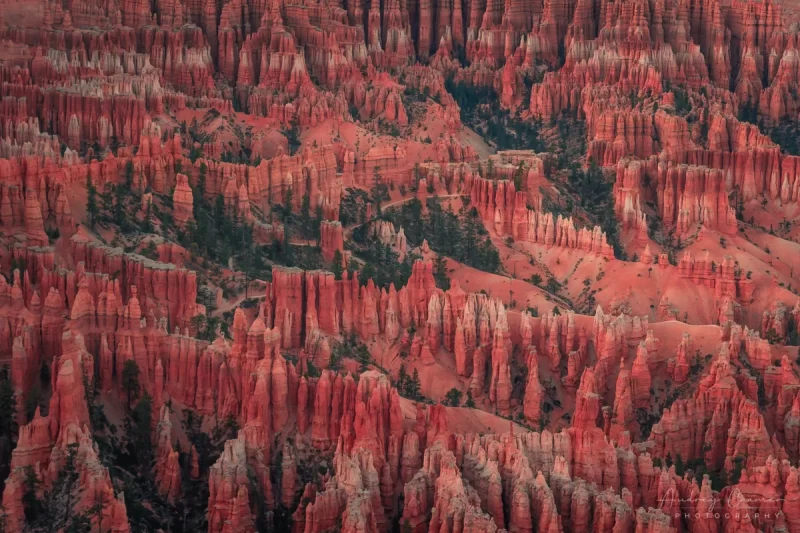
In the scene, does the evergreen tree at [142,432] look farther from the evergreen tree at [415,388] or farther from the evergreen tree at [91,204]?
the evergreen tree at [91,204]

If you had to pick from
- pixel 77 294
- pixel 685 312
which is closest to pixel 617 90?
pixel 685 312

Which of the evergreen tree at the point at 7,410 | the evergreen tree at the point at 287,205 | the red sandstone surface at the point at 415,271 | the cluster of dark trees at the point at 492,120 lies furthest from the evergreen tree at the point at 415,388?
the cluster of dark trees at the point at 492,120

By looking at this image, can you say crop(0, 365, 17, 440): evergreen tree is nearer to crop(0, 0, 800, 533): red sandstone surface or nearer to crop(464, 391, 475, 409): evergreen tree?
crop(0, 0, 800, 533): red sandstone surface

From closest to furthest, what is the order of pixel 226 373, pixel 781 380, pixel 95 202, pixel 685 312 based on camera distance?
pixel 226 373
pixel 781 380
pixel 95 202
pixel 685 312

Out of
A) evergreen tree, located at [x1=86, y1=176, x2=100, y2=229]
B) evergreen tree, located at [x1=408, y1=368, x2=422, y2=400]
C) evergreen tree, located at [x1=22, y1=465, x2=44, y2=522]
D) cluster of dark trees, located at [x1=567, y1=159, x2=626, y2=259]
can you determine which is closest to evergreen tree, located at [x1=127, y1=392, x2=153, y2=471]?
evergreen tree, located at [x1=22, y1=465, x2=44, y2=522]

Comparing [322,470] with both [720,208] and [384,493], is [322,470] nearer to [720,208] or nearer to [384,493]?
[384,493]
